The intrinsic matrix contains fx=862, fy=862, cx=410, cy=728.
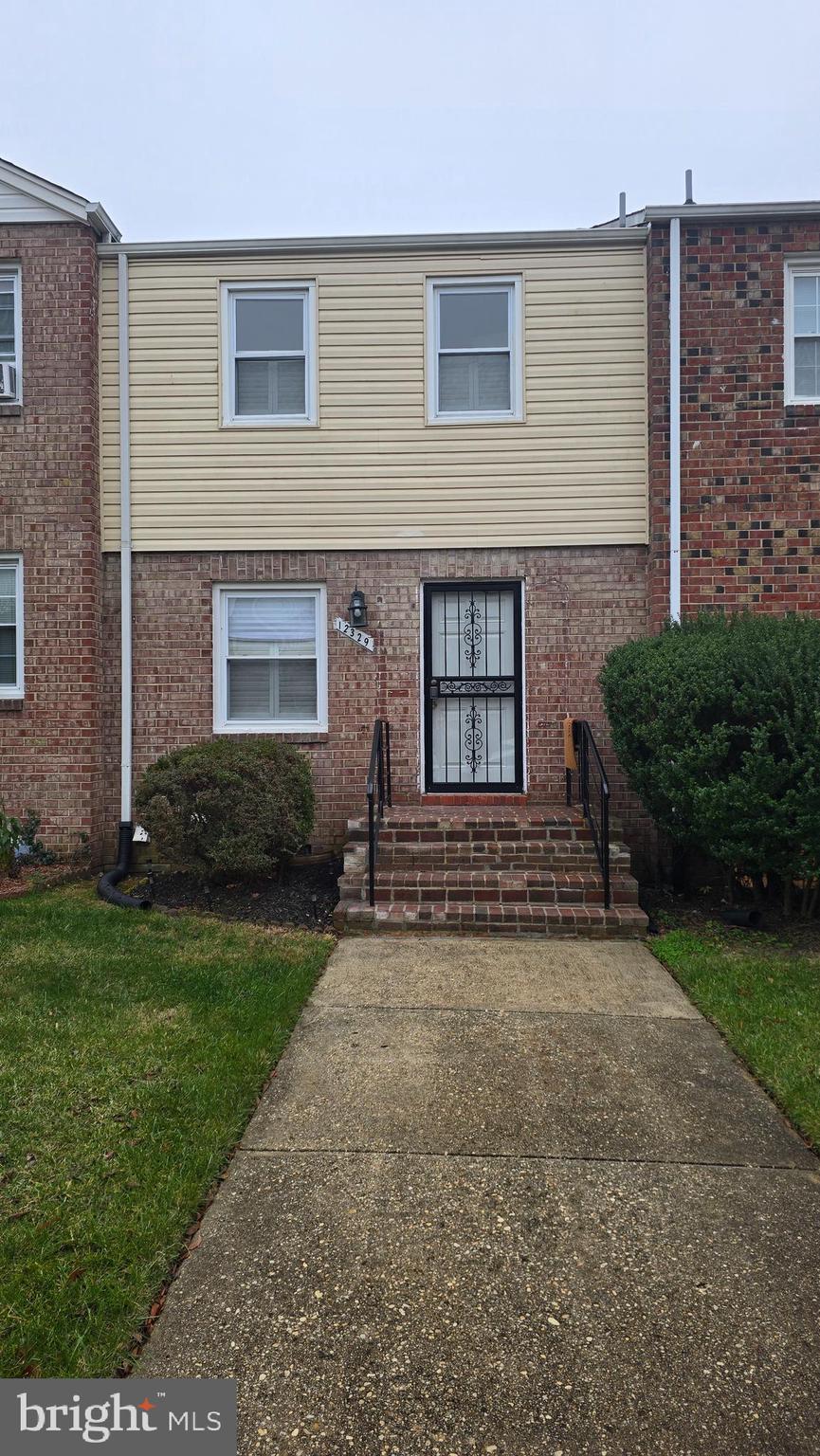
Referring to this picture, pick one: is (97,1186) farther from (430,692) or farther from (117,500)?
(117,500)

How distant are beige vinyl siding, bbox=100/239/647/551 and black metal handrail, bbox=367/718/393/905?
193 centimetres

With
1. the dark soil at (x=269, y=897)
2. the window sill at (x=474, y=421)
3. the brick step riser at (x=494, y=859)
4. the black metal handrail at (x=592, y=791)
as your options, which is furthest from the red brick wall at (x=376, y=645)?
the brick step riser at (x=494, y=859)

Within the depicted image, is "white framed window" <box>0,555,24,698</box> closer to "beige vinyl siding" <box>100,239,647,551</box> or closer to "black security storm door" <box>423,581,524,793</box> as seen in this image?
"beige vinyl siding" <box>100,239,647,551</box>

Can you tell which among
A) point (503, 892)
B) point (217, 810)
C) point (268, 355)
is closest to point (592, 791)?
point (503, 892)

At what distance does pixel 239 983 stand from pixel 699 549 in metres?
5.80

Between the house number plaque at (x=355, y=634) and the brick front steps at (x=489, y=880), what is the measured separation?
6.04ft

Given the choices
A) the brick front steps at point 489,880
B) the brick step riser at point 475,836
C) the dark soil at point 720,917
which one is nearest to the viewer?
the dark soil at point 720,917

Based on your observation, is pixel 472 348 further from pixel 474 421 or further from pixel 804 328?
pixel 804 328

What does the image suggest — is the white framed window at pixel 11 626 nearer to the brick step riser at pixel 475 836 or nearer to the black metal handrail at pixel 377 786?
the black metal handrail at pixel 377 786

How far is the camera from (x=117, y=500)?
8.62 meters

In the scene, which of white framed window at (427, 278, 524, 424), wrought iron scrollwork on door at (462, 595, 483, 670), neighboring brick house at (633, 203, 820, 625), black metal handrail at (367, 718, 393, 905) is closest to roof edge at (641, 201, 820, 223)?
neighboring brick house at (633, 203, 820, 625)

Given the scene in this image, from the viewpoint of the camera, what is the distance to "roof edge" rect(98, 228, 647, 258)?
330 inches

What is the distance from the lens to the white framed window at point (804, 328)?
8.21 m

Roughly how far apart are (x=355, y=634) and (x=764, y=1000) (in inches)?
198
